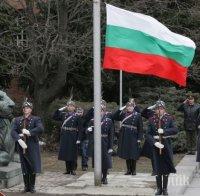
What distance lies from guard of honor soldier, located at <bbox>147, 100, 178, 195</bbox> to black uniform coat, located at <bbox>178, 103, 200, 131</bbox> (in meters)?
7.86

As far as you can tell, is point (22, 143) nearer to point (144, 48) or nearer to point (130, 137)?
point (144, 48)

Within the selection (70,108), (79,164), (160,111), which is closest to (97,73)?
(160,111)

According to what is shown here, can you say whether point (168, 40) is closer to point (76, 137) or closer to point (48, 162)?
point (76, 137)

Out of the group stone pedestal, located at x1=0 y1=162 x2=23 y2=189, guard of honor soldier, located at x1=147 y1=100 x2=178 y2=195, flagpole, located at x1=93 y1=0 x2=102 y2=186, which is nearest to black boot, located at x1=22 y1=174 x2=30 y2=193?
stone pedestal, located at x1=0 y1=162 x2=23 y2=189

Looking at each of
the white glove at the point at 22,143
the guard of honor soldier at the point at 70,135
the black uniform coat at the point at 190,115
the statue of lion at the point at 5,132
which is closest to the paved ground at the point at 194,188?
the guard of honor soldier at the point at 70,135

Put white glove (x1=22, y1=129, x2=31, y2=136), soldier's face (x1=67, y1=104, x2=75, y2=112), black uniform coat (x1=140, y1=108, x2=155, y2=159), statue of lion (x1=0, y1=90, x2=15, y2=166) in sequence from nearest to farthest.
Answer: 1. white glove (x1=22, y1=129, x2=31, y2=136)
2. black uniform coat (x1=140, y1=108, x2=155, y2=159)
3. statue of lion (x1=0, y1=90, x2=15, y2=166)
4. soldier's face (x1=67, y1=104, x2=75, y2=112)

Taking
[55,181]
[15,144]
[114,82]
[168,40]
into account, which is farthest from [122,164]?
[114,82]

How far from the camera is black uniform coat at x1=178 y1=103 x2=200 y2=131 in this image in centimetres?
2034

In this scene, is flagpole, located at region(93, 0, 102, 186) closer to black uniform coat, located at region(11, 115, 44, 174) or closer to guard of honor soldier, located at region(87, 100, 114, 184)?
guard of honor soldier, located at region(87, 100, 114, 184)

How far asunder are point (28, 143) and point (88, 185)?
1.69 metres

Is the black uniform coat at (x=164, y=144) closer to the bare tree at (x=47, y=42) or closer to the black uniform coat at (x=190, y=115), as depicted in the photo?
the black uniform coat at (x=190, y=115)

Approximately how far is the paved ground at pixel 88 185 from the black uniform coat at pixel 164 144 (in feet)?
1.91

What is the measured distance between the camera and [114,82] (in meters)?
27.5

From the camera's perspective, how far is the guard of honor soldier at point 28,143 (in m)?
12.5
